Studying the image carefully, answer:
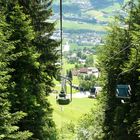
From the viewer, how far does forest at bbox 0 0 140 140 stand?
2430cm

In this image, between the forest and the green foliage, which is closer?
the forest

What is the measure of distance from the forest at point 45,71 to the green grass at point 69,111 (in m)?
36.0

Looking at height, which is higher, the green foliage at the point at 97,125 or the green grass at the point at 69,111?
the green foliage at the point at 97,125

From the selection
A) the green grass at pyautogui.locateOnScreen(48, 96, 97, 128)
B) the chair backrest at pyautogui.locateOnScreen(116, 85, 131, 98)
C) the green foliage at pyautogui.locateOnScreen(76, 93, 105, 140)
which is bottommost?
the green grass at pyautogui.locateOnScreen(48, 96, 97, 128)

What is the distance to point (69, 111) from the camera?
110250 mm

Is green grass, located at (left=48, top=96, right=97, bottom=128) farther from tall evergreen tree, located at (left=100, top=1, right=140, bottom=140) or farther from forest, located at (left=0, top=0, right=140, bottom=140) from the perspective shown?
forest, located at (left=0, top=0, right=140, bottom=140)

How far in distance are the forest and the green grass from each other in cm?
3600

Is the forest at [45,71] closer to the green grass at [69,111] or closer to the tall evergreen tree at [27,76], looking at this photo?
the tall evergreen tree at [27,76]

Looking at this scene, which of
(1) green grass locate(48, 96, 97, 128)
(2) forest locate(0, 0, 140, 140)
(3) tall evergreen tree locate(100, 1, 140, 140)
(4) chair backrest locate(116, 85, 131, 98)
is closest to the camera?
(2) forest locate(0, 0, 140, 140)

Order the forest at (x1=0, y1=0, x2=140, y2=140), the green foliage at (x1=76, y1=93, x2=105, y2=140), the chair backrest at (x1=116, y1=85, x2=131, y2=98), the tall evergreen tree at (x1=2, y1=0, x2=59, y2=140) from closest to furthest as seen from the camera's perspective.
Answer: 1. the forest at (x1=0, y1=0, x2=140, y2=140)
2. the tall evergreen tree at (x1=2, y1=0, x2=59, y2=140)
3. the chair backrest at (x1=116, y1=85, x2=131, y2=98)
4. the green foliage at (x1=76, y1=93, x2=105, y2=140)

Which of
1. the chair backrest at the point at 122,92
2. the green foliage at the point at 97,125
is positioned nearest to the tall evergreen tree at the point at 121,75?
the green foliage at the point at 97,125

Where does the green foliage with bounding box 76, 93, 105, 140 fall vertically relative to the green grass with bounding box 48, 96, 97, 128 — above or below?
above

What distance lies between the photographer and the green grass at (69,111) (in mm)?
87500

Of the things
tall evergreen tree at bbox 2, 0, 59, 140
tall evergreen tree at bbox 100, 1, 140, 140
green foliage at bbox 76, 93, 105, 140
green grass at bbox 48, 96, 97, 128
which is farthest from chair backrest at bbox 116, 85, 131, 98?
green grass at bbox 48, 96, 97, 128
